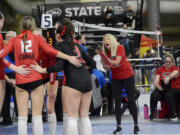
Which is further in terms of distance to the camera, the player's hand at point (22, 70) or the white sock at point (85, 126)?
the white sock at point (85, 126)

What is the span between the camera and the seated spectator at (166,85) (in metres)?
8.60

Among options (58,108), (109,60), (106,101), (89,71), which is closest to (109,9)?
(106,101)

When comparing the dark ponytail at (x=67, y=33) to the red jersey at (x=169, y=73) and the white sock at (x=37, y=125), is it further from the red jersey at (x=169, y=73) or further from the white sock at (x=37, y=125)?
the red jersey at (x=169, y=73)

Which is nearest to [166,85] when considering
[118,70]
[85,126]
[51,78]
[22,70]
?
[118,70]

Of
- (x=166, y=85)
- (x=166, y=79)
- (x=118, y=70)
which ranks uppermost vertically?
(x=118, y=70)

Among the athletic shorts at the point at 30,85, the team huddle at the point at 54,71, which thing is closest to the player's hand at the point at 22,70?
the team huddle at the point at 54,71

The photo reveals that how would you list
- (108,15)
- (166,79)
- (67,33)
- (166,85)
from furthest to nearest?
(108,15)
(166,85)
(166,79)
(67,33)

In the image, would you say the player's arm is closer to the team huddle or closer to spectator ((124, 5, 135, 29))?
the team huddle

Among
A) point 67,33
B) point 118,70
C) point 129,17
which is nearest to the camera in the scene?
point 67,33

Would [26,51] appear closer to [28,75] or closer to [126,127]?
[28,75]

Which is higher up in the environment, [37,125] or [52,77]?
[52,77]

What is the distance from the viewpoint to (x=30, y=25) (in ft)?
16.4

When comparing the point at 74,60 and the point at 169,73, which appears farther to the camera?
the point at 169,73

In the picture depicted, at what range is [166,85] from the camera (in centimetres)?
878
